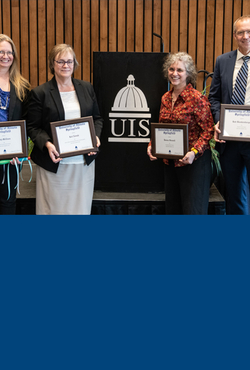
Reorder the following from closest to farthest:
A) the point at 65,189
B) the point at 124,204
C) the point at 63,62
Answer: the point at 63,62 < the point at 65,189 < the point at 124,204

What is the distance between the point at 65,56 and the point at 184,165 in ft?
3.30

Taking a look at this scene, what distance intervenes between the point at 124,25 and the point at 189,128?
384cm

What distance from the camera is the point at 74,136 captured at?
2455mm

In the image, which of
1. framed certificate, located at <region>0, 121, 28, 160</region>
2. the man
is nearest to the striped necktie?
the man

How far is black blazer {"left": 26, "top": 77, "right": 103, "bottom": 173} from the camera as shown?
246 centimetres

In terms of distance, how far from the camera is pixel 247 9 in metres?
5.72

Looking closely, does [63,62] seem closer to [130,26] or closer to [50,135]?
[50,135]

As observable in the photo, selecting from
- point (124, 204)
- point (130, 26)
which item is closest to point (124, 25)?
point (130, 26)

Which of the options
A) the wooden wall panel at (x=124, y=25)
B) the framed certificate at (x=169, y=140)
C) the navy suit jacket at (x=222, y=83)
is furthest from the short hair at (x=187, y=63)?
the wooden wall panel at (x=124, y=25)

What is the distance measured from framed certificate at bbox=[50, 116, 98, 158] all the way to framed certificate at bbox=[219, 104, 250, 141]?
0.82 m

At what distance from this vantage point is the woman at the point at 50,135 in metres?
2.43

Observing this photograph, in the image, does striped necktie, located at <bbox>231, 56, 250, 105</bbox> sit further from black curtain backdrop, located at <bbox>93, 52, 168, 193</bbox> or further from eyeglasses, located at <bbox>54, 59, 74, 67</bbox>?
eyeglasses, located at <bbox>54, 59, 74, 67</bbox>

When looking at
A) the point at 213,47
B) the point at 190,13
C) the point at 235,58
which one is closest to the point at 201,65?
the point at 213,47

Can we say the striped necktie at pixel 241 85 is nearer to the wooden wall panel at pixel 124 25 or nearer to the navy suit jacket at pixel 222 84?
the navy suit jacket at pixel 222 84
